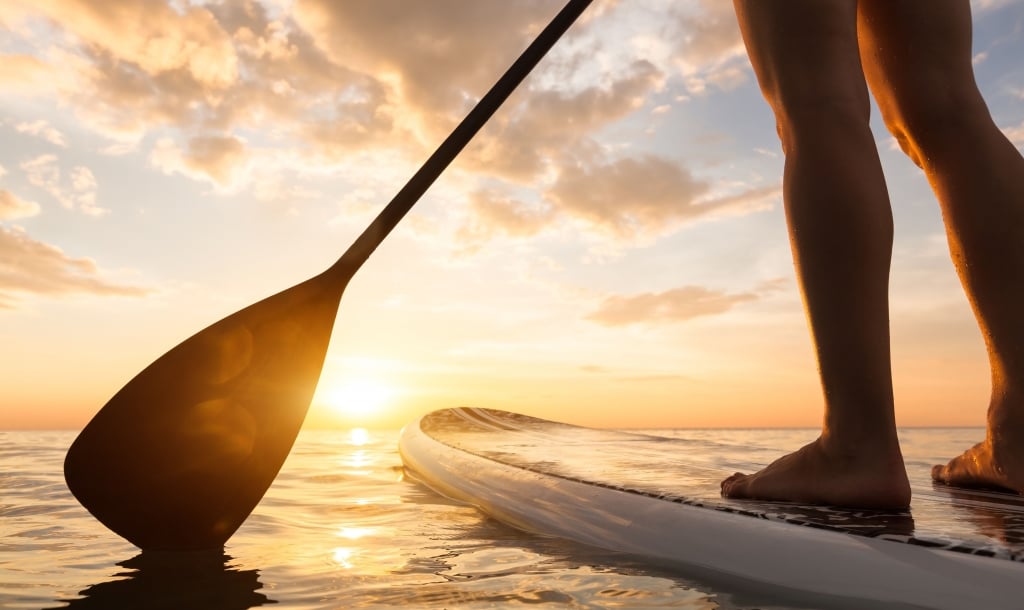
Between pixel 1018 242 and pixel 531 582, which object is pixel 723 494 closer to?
pixel 531 582

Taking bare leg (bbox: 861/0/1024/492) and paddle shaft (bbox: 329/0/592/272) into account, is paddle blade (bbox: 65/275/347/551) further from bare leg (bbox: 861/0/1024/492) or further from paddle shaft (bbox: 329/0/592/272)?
bare leg (bbox: 861/0/1024/492)

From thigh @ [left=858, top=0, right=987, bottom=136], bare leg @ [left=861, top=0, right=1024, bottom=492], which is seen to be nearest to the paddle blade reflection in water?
bare leg @ [left=861, top=0, right=1024, bottom=492]

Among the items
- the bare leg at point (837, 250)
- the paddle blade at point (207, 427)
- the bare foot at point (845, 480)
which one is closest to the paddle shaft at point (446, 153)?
the paddle blade at point (207, 427)

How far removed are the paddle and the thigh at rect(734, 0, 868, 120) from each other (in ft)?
2.31

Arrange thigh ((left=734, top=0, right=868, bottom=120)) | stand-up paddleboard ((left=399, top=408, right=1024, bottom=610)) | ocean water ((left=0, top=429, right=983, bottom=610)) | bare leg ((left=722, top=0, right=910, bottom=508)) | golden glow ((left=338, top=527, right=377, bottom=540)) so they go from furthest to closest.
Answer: golden glow ((left=338, top=527, right=377, bottom=540))
thigh ((left=734, top=0, right=868, bottom=120))
bare leg ((left=722, top=0, right=910, bottom=508))
ocean water ((left=0, top=429, right=983, bottom=610))
stand-up paddleboard ((left=399, top=408, right=1024, bottom=610))

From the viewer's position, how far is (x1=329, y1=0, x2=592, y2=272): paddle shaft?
6.37 ft

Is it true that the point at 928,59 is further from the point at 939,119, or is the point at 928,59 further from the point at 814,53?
the point at 814,53

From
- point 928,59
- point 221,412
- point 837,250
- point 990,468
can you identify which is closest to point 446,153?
point 221,412

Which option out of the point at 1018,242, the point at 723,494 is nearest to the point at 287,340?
the point at 723,494

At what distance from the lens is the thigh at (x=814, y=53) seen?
56.8 inches

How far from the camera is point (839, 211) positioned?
1364 millimetres

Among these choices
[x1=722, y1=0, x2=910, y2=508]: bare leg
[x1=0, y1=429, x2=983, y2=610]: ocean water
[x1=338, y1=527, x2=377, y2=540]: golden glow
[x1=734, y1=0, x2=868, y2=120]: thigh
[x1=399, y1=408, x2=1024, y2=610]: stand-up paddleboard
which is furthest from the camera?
[x1=338, y1=527, x2=377, y2=540]: golden glow

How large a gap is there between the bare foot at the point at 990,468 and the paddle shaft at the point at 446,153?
1.46 m

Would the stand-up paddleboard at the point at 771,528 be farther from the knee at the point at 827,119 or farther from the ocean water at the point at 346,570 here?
the knee at the point at 827,119
